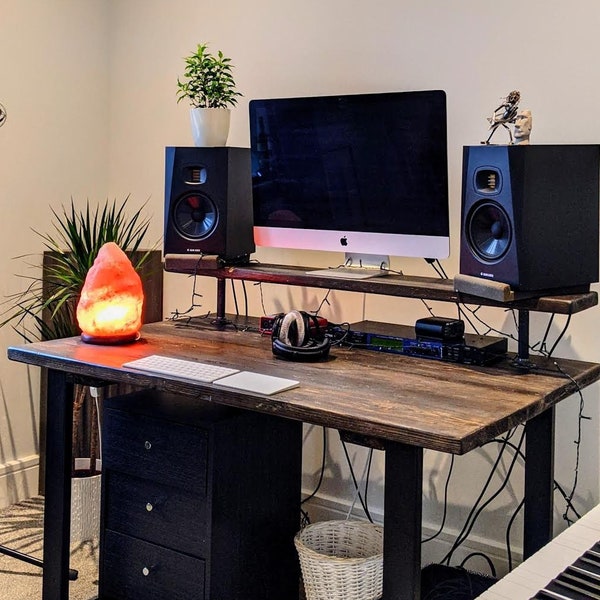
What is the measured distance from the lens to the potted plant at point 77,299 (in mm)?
2746

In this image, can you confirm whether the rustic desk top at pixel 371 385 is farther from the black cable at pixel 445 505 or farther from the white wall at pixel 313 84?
the black cable at pixel 445 505

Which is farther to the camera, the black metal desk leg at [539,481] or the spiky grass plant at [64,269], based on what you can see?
the spiky grass plant at [64,269]

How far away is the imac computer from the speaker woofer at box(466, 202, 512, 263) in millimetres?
207

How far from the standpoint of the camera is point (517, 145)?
188 cm

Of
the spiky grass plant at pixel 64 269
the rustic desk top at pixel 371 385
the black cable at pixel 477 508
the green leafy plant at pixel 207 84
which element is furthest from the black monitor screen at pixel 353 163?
the black cable at pixel 477 508

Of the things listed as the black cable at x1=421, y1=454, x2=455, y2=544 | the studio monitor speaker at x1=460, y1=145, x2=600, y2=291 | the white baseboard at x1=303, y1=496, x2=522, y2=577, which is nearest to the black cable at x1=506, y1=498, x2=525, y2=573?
the white baseboard at x1=303, y1=496, x2=522, y2=577

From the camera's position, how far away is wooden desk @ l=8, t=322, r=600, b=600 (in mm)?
1597

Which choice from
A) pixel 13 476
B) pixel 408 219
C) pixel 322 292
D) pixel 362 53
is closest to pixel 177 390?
pixel 408 219

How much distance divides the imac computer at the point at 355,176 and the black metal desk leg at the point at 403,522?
30.8 inches

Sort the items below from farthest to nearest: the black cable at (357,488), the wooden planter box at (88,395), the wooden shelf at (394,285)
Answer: the wooden planter box at (88,395), the black cable at (357,488), the wooden shelf at (394,285)

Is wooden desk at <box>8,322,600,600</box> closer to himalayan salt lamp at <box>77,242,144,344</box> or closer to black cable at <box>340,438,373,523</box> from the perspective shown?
himalayan salt lamp at <box>77,242,144,344</box>

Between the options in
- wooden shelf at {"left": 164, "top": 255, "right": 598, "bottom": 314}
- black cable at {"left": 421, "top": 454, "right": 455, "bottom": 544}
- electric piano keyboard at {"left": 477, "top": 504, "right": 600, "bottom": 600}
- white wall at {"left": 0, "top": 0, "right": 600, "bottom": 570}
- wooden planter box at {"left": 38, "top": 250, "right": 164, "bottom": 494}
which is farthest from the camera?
wooden planter box at {"left": 38, "top": 250, "right": 164, "bottom": 494}

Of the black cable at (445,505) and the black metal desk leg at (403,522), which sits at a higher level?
the black metal desk leg at (403,522)

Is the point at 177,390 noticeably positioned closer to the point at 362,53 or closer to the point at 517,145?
the point at 517,145
